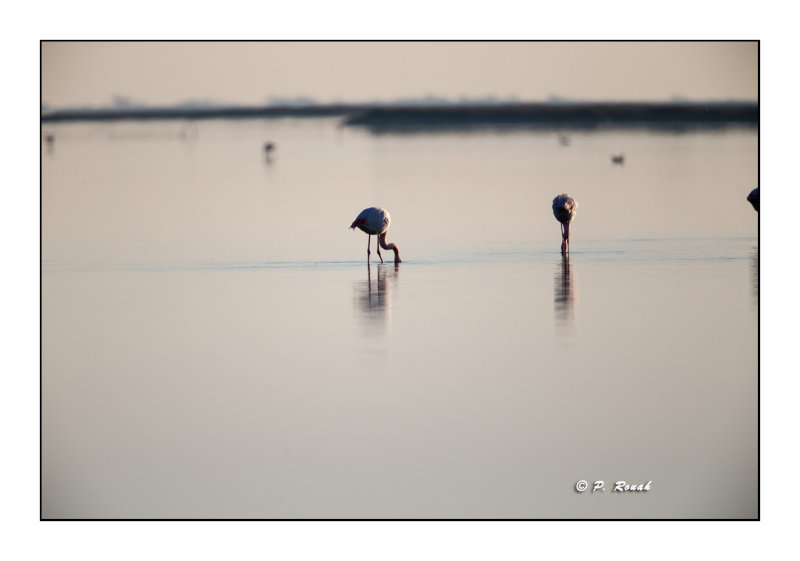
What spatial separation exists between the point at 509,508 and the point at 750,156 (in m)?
21.3

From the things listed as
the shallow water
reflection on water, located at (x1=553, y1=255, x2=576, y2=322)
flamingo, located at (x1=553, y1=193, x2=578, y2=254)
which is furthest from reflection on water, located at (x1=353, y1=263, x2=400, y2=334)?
flamingo, located at (x1=553, y1=193, x2=578, y2=254)

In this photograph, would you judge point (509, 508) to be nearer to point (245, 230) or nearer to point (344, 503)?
point (344, 503)

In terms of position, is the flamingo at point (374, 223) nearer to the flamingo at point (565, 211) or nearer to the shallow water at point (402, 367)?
the shallow water at point (402, 367)

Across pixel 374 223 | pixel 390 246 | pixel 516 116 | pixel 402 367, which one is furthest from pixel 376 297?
pixel 516 116

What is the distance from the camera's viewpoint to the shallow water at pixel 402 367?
7.18 meters

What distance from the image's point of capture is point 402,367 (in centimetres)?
878

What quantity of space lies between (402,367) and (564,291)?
9.73 feet

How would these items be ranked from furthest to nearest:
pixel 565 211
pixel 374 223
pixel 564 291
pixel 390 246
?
pixel 565 211, pixel 374 223, pixel 390 246, pixel 564 291

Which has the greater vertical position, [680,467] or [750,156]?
[750,156]

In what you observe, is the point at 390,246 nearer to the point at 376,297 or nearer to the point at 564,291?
the point at 376,297

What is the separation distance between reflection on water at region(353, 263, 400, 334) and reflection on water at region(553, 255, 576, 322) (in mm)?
1373

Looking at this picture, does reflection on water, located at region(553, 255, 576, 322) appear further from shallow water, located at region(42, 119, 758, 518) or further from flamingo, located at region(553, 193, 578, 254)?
flamingo, located at region(553, 193, 578, 254)
